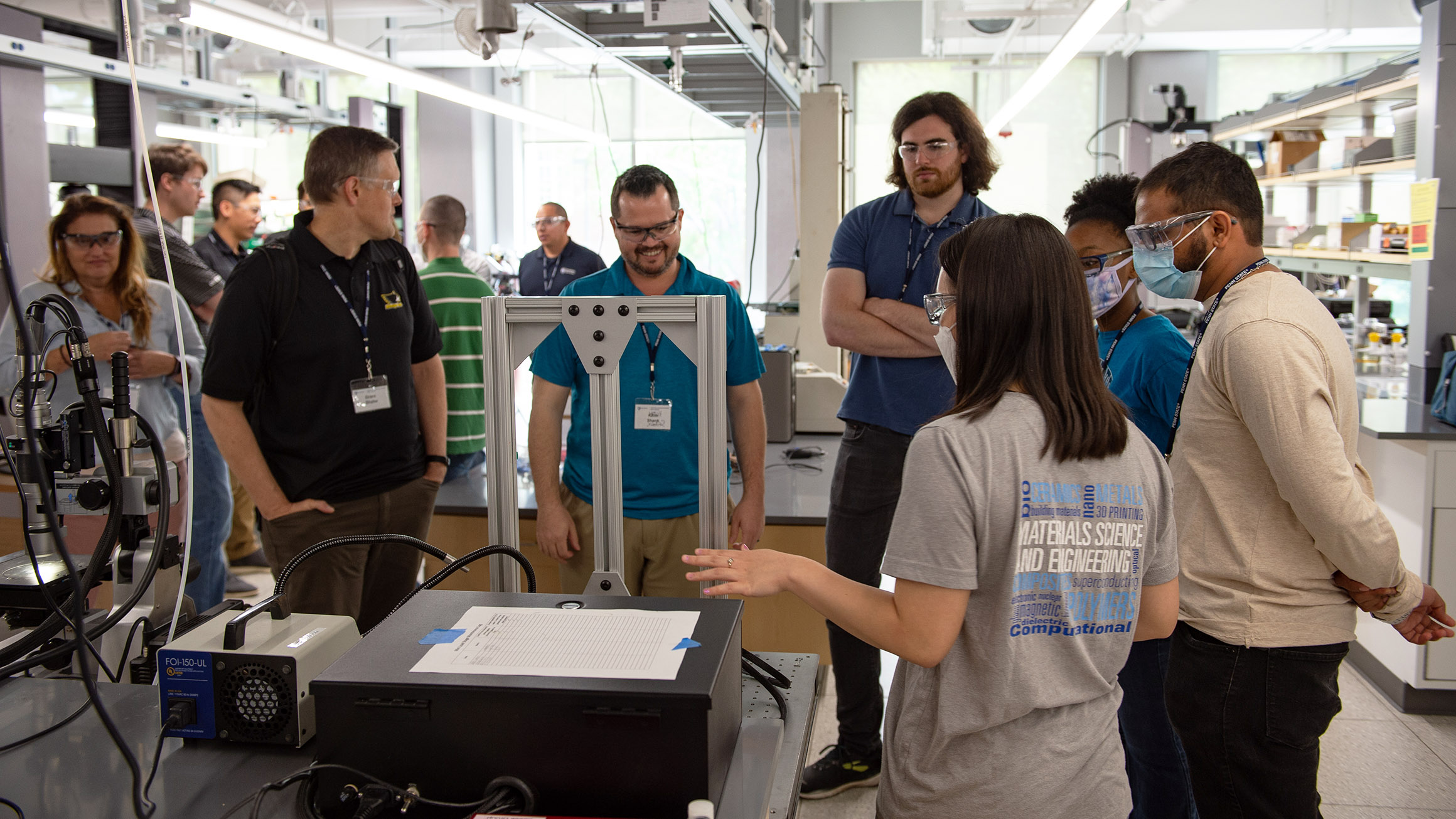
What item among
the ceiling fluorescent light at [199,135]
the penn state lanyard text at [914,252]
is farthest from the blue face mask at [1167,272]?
the ceiling fluorescent light at [199,135]

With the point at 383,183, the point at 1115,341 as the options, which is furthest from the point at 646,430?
the point at 1115,341

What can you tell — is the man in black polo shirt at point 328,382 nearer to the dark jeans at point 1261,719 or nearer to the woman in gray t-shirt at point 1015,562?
the woman in gray t-shirt at point 1015,562

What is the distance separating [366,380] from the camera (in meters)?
2.05

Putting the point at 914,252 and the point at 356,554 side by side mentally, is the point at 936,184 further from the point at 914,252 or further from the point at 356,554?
the point at 356,554

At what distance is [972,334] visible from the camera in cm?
110

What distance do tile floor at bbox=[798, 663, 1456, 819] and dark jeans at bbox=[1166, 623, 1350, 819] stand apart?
95 cm

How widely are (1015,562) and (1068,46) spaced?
3.10m

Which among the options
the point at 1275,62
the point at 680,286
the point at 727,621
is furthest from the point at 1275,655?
the point at 1275,62

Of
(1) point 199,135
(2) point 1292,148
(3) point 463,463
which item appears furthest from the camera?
(1) point 199,135

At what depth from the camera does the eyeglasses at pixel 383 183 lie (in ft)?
6.73

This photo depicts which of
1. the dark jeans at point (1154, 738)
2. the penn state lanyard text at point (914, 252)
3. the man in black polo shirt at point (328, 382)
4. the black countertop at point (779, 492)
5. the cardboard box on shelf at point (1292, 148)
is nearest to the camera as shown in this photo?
the dark jeans at point (1154, 738)

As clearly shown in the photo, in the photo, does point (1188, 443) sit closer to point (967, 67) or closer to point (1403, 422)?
point (1403, 422)

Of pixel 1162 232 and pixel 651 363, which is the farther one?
pixel 651 363

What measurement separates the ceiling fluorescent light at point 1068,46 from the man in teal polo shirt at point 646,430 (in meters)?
1.53
